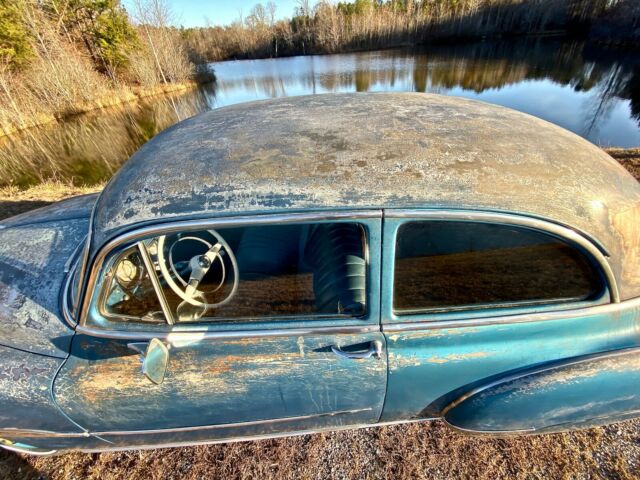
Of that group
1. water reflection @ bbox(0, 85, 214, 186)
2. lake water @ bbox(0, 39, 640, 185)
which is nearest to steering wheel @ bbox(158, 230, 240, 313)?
water reflection @ bbox(0, 85, 214, 186)

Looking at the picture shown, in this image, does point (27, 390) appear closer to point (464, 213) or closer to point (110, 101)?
point (464, 213)

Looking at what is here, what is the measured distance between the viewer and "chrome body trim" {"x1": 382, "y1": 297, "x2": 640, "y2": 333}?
134cm

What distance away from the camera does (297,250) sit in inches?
64.3

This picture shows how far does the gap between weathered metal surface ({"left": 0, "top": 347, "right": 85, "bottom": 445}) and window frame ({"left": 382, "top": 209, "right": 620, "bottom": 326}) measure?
1.57 metres

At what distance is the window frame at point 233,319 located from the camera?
4.14 feet

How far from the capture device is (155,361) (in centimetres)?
130

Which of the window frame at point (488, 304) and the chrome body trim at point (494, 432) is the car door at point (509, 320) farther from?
the chrome body trim at point (494, 432)

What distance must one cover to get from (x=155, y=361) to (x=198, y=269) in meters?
0.53

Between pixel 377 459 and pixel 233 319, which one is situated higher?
pixel 233 319

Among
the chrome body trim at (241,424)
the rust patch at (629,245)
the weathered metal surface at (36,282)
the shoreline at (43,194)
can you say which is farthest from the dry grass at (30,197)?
the rust patch at (629,245)

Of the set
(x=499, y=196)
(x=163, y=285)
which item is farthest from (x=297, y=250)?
(x=499, y=196)

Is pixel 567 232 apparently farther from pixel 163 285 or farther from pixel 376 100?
pixel 163 285

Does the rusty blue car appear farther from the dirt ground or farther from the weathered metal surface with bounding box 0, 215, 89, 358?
the dirt ground

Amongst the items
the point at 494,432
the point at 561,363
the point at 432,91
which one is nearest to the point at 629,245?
the point at 561,363
